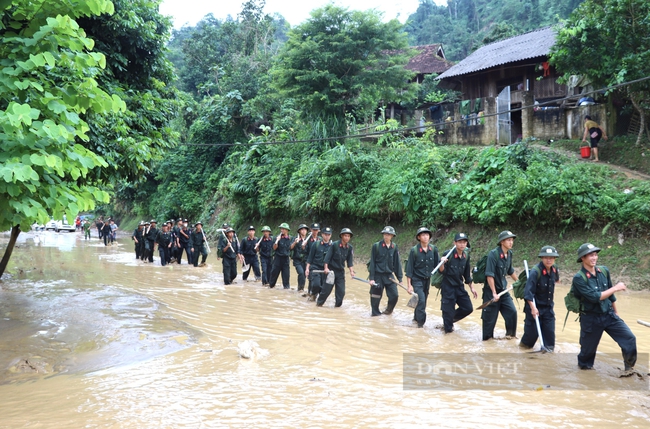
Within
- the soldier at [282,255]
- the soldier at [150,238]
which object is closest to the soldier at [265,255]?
the soldier at [282,255]

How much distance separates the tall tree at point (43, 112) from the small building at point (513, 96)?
15591mm

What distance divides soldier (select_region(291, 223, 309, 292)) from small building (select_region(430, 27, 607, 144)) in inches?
338

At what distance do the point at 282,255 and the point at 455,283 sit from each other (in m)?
6.17

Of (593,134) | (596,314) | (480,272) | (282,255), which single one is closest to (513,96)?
(593,134)

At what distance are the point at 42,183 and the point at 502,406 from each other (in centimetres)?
505

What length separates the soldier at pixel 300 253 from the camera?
Result: 13.8 m

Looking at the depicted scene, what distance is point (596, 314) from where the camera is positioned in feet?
20.9

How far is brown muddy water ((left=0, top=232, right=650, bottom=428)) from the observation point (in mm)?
5148

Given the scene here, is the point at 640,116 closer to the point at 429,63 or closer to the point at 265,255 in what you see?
the point at 265,255

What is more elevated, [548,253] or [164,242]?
[548,253]

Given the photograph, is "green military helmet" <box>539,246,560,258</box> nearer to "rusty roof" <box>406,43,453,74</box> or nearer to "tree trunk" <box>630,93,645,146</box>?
"tree trunk" <box>630,93,645,146</box>

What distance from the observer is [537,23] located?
4528cm

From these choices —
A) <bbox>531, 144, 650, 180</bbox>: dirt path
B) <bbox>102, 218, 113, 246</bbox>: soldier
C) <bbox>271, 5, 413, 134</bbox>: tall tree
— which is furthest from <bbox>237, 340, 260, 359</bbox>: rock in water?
<bbox>102, 218, 113, 246</bbox>: soldier

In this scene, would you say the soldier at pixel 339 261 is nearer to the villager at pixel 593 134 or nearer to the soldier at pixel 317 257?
the soldier at pixel 317 257
